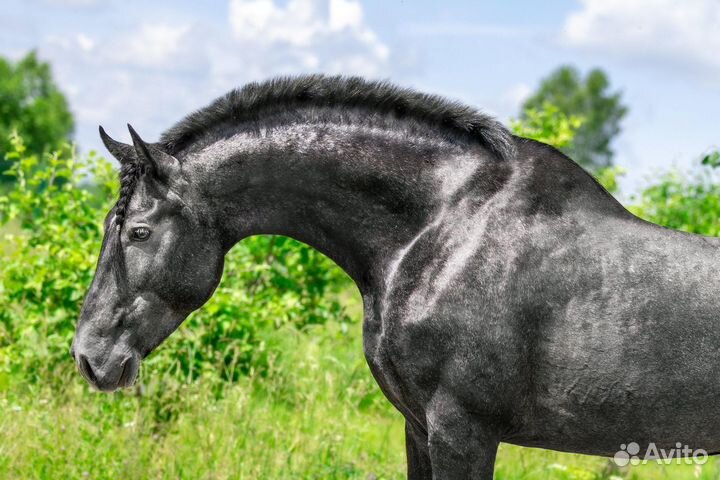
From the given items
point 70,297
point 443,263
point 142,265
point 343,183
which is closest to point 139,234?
point 142,265

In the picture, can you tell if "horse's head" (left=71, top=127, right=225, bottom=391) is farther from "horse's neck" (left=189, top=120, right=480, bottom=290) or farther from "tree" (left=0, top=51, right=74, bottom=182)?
"tree" (left=0, top=51, right=74, bottom=182)

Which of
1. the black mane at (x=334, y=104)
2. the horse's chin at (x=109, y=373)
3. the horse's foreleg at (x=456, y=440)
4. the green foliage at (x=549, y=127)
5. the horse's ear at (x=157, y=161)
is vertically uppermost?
the green foliage at (x=549, y=127)

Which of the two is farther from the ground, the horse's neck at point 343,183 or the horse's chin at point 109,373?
the horse's neck at point 343,183

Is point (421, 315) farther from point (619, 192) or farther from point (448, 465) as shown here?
point (619, 192)

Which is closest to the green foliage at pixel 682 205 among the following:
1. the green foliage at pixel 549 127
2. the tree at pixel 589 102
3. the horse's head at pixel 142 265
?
the green foliage at pixel 549 127

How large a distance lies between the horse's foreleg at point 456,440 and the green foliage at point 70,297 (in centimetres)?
270

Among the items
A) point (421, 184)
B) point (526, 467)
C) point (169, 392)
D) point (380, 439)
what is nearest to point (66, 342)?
point (169, 392)

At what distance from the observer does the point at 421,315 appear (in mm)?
2818

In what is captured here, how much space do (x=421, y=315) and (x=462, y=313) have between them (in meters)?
0.14

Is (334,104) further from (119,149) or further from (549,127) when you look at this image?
(549,127)

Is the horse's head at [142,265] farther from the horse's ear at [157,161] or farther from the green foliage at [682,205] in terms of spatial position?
the green foliage at [682,205]

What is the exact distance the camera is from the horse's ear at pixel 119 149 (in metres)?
3.07

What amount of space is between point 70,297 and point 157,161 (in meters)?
3.01

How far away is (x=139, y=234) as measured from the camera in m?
3.00
